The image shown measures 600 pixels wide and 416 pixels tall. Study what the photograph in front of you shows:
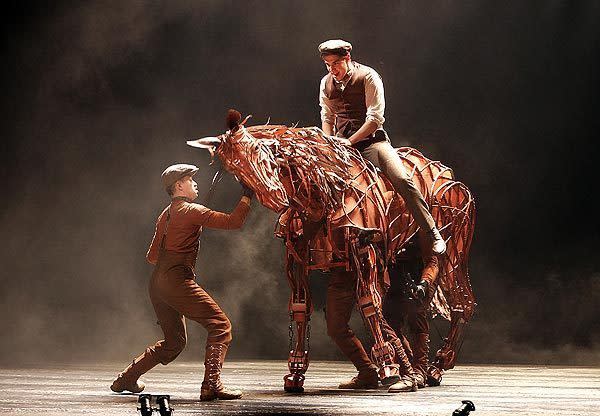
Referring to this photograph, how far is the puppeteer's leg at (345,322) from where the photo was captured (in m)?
5.89

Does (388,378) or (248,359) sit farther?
(248,359)

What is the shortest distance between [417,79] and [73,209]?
9.78ft

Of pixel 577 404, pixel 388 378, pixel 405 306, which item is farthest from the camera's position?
pixel 405 306

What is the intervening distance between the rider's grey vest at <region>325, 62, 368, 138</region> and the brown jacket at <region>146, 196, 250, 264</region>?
97cm

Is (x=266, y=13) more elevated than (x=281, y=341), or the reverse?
(x=266, y=13)

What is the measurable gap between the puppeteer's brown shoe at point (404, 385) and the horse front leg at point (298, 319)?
0.48 m

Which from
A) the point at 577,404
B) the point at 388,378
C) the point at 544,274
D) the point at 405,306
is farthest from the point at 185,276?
the point at 544,274

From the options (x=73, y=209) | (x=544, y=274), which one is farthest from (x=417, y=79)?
(x=73, y=209)

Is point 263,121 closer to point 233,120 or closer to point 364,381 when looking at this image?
point 364,381

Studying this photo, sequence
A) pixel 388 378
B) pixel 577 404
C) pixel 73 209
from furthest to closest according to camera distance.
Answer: pixel 73 209 < pixel 388 378 < pixel 577 404

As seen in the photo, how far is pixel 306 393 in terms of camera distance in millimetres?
5648

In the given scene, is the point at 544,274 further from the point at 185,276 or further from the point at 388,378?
the point at 185,276

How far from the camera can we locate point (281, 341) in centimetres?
893

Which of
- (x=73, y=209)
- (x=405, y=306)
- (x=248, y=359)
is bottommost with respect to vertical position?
(x=248, y=359)
